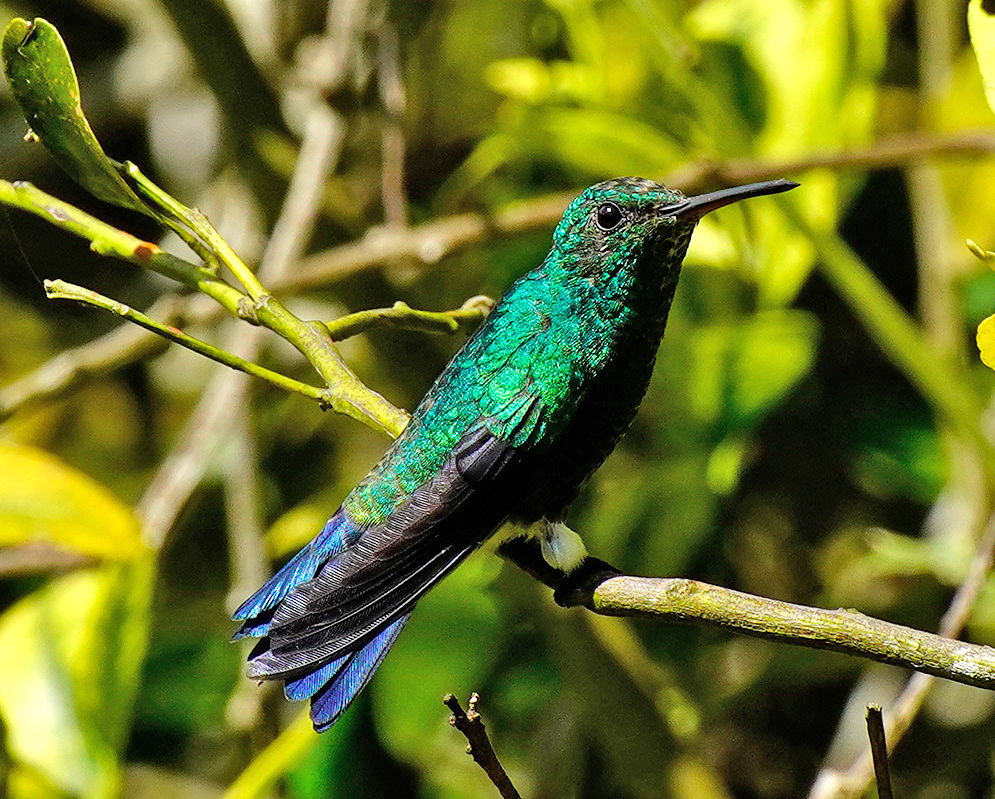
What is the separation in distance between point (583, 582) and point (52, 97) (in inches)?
25.6

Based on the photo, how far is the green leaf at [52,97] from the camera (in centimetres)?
107

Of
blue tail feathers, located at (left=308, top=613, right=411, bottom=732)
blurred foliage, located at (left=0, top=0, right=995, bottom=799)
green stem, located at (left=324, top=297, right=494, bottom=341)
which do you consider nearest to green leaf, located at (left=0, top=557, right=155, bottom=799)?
blurred foliage, located at (left=0, top=0, right=995, bottom=799)

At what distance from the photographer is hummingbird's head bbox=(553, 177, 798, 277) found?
57.3 inches

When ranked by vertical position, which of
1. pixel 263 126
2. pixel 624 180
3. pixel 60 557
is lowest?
pixel 60 557

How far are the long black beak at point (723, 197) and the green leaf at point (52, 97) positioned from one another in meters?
0.56

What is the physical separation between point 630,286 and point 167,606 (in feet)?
4.64

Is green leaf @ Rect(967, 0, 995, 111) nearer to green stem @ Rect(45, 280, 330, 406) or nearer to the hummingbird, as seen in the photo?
the hummingbird

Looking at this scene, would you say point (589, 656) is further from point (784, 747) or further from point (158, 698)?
point (158, 698)

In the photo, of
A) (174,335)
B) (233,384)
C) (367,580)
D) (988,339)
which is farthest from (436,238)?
(988,339)

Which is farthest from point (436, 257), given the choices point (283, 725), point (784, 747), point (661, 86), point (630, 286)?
point (784, 747)

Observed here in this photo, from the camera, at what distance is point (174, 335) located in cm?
111

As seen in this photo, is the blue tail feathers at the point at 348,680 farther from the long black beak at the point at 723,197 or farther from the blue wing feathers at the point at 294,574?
the long black beak at the point at 723,197

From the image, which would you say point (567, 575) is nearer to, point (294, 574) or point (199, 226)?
point (294, 574)

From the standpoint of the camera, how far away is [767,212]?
7.09 feet
